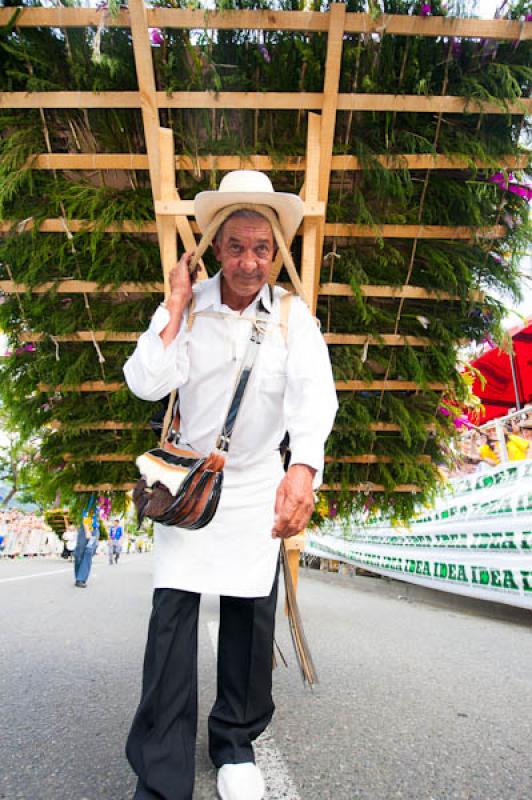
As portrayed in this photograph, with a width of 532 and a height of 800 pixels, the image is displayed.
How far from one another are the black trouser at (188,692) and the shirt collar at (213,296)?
2.96ft

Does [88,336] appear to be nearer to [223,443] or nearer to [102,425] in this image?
[102,425]

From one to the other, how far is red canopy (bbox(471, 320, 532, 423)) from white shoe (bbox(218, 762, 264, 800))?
492 centimetres

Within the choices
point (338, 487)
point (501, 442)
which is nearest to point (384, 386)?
point (338, 487)

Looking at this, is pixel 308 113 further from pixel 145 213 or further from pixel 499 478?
pixel 499 478

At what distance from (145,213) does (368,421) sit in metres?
1.44

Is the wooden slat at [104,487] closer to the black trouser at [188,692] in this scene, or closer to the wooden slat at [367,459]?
the wooden slat at [367,459]

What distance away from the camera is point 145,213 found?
2.51m

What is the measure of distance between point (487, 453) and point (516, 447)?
674 millimetres

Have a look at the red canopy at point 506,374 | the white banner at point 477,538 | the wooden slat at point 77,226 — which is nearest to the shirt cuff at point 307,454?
the wooden slat at point 77,226

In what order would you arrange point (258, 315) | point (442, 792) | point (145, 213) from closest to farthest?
point (442, 792) → point (258, 315) → point (145, 213)

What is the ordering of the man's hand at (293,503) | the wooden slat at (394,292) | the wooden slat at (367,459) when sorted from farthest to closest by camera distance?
the wooden slat at (367,459), the wooden slat at (394,292), the man's hand at (293,503)

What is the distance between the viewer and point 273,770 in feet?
6.94

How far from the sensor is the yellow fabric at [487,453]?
25.4 ft

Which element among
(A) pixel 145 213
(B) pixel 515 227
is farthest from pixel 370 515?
(A) pixel 145 213
